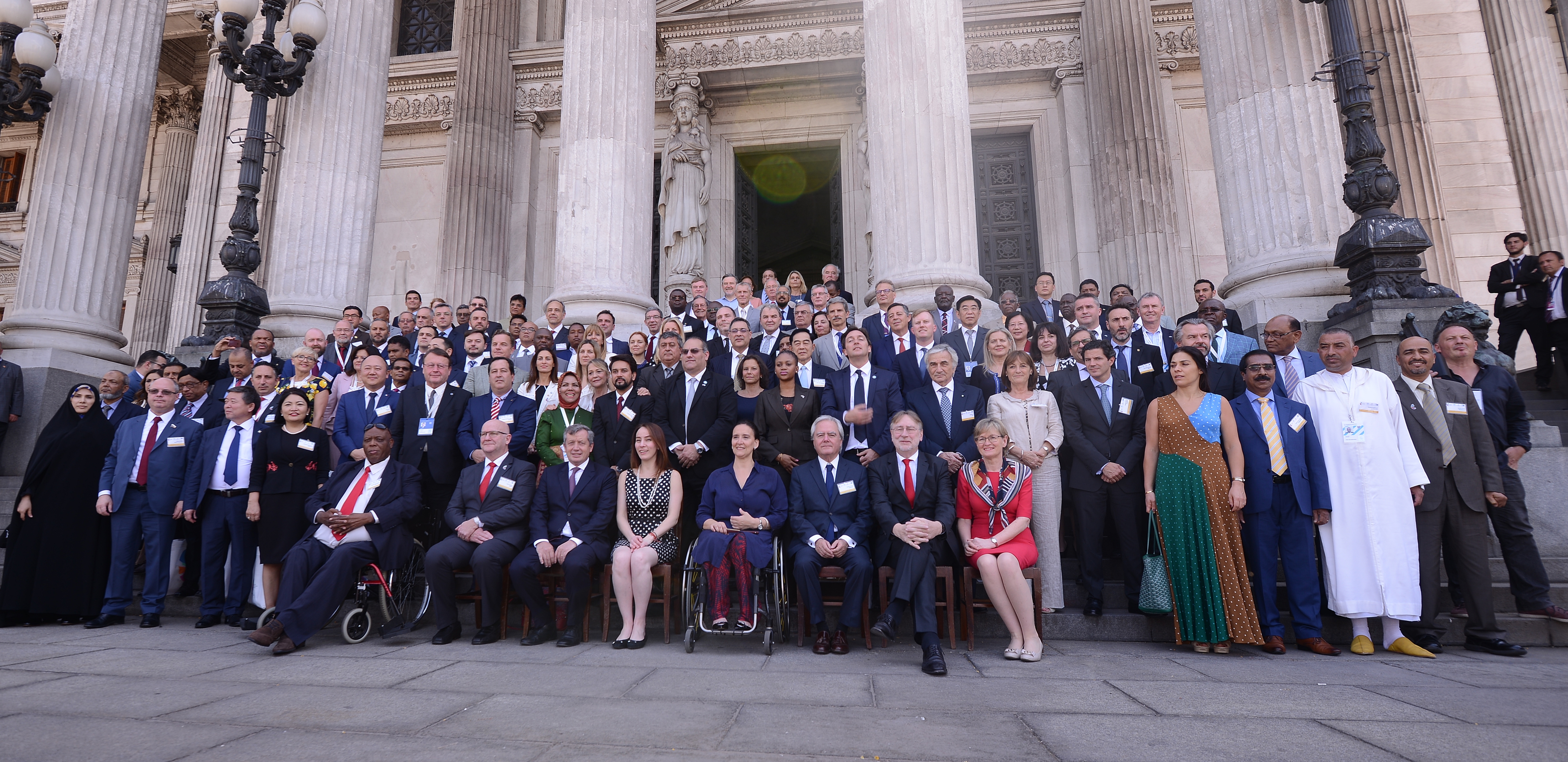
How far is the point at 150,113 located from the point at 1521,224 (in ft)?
70.1

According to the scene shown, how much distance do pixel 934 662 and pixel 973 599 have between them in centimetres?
127

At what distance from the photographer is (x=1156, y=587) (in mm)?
5285

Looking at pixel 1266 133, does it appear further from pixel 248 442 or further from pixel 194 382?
pixel 194 382

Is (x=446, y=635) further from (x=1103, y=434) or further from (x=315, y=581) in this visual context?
(x=1103, y=434)

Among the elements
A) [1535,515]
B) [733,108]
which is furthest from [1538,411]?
[733,108]

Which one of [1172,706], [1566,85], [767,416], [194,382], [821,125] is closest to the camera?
[1172,706]

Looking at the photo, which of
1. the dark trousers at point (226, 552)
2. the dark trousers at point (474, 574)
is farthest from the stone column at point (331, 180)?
the dark trousers at point (474, 574)

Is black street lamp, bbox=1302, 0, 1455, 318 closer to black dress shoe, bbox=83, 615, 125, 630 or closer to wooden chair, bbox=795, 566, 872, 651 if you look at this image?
wooden chair, bbox=795, 566, 872, 651

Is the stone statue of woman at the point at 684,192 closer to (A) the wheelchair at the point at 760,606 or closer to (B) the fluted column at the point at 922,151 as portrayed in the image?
(B) the fluted column at the point at 922,151

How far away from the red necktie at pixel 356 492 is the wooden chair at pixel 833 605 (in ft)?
11.8

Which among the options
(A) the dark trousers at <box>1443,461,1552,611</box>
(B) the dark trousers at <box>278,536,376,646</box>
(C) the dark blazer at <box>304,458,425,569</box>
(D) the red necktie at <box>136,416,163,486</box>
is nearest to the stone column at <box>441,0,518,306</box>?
(D) the red necktie at <box>136,416,163,486</box>

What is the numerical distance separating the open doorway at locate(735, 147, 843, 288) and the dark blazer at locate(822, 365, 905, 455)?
9.00 m

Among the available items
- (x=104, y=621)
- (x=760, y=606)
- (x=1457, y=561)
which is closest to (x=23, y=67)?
(x=104, y=621)

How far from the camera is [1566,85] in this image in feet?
46.5
